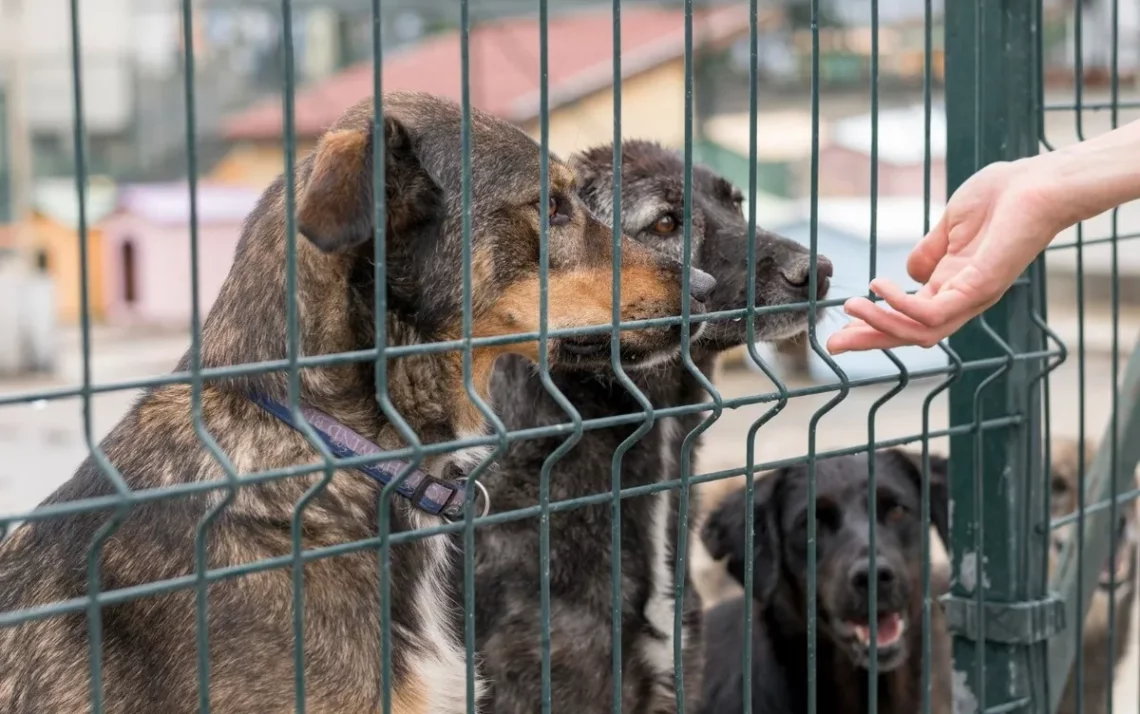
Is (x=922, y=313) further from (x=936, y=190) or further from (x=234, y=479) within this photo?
(x=936, y=190)

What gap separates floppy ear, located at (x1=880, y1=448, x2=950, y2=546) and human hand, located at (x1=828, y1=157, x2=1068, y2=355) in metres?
1.88

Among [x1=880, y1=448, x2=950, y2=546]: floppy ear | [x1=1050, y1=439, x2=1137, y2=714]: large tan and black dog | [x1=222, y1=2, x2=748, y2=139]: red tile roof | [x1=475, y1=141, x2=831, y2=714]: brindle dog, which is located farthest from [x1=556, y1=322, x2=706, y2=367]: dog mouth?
[x1=222, y1=2, x2=748, y2=139]: red tile roof

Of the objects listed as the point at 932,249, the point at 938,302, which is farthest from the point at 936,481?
the point at 938,302

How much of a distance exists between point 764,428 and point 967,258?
29.4ft

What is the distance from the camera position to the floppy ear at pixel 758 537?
15.1 feet

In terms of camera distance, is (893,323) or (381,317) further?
(893,323)

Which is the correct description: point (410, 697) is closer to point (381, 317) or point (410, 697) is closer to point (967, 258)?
point (381, 317)

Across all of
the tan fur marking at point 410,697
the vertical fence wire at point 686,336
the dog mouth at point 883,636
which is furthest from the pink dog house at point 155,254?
the vertical fence wire at point 686,336

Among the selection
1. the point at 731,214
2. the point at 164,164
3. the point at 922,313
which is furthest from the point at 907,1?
the point at 164,164

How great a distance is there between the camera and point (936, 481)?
4.59 metres

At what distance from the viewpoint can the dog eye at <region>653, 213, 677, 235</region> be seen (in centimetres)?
451

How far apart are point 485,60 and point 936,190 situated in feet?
60.3

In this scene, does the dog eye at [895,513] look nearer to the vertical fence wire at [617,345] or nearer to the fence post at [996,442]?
the fence post at [996,442]

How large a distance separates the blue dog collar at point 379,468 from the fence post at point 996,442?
131cm
